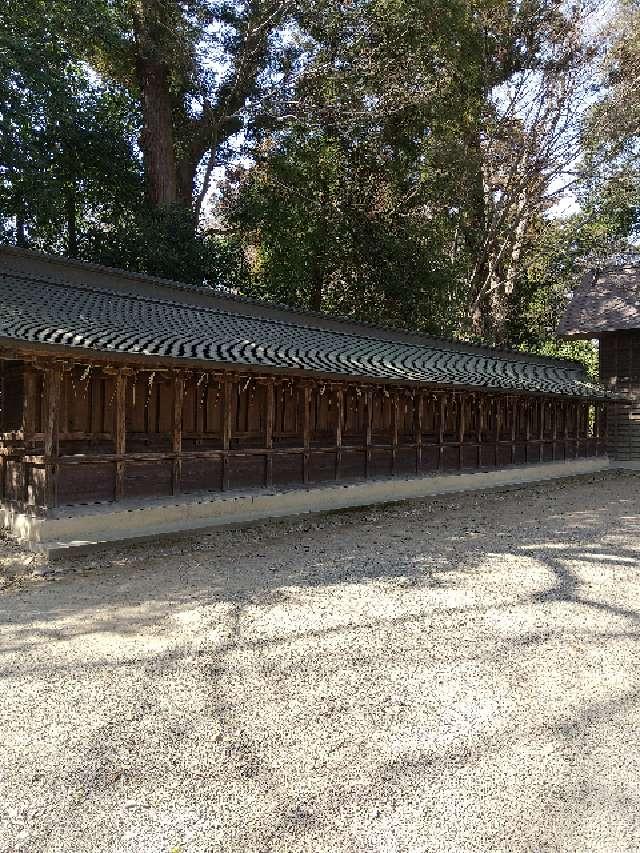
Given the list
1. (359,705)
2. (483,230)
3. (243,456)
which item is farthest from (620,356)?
(359,705)

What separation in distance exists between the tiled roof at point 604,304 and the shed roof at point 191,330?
646cm

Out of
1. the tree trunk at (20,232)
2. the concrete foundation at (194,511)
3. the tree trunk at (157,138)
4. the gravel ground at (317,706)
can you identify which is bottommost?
the gravel ground at (317,706)

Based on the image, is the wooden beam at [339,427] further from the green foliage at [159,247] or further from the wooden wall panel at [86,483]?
the green foliage at [159,247]

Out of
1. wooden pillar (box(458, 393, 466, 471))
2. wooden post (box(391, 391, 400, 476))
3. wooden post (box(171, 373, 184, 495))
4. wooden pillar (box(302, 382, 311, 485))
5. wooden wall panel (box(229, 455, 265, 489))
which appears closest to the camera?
wooden post (box(171, 373, 184, 495))

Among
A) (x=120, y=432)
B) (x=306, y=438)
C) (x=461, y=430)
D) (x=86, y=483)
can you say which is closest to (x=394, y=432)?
(x=461, y=430)

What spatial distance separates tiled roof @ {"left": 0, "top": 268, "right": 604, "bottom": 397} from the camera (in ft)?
28.2

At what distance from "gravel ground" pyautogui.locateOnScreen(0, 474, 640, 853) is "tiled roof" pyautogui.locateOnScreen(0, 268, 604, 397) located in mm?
3199

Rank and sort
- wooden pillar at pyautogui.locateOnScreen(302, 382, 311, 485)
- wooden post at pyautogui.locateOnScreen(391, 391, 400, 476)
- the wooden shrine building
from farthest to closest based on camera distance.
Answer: the wooden shrine building < wooden post at pyautogui.locateOnScreen(391, 391, 400, 476) < wooden pillar at pyautogui.locateOnScreen(302, 382, 311, 485)

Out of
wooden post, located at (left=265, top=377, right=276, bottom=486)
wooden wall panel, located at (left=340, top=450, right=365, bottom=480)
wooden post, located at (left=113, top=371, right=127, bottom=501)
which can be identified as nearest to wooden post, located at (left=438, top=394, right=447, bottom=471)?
wooden wall panel, located at (left=340, top=450, right=365, bottom=480)

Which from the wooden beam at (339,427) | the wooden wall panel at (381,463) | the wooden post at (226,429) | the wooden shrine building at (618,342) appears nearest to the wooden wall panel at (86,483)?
the wooden post at (226,429)

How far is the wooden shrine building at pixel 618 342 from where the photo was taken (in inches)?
947

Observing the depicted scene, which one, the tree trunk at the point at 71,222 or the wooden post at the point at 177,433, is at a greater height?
the tree trunk at the point at 71,222

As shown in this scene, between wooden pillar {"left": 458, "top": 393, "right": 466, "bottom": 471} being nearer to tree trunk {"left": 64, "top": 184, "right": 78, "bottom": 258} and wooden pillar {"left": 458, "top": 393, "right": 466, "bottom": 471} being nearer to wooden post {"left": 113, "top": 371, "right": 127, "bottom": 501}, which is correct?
wooden post {"left": 113, "top": 371, "right": 127, "bottom": 501}

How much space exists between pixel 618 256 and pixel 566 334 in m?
12.9
